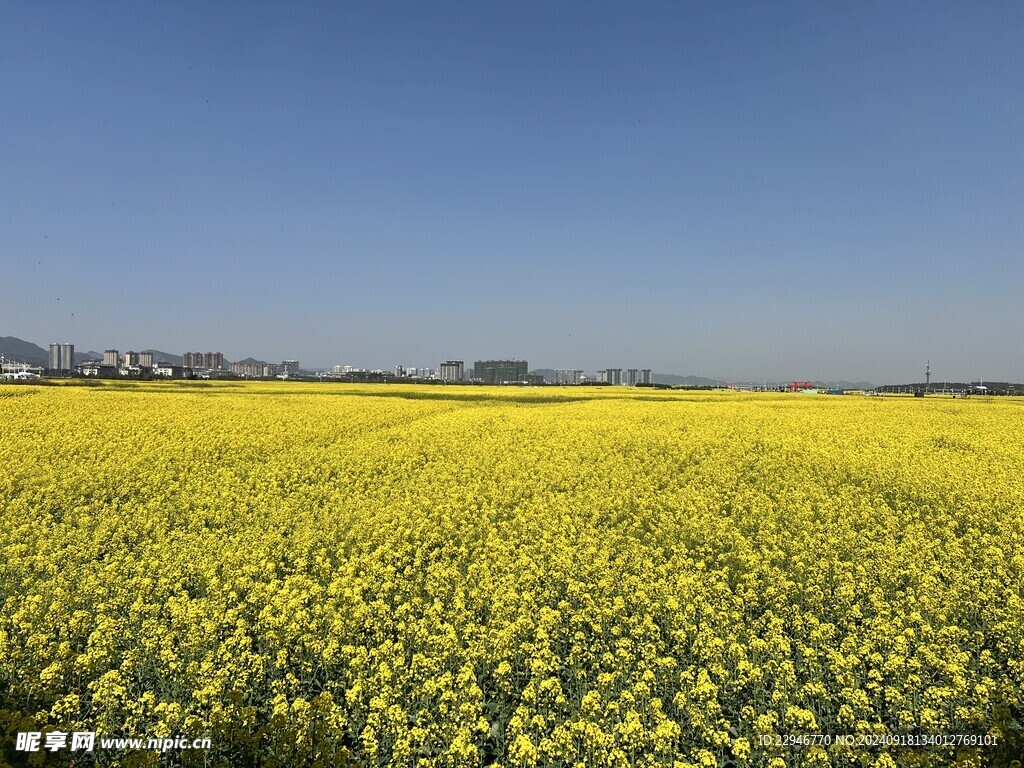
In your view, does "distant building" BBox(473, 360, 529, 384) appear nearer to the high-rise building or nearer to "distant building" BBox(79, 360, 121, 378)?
"distant building" BBox(79, 360, 121, 378)

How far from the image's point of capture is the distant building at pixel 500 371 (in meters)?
160

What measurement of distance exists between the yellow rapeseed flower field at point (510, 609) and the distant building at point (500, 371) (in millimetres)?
144820

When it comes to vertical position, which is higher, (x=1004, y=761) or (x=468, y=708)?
(x=468, y=708)

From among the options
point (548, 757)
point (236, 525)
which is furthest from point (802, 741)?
point (236, 525)

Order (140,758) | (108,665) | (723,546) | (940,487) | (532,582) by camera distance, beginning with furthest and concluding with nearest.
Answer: (940,487) → (723,546) → (532,582) → (108,665) → (140,758)

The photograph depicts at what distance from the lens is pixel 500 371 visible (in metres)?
164

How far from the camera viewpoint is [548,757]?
3707 mm

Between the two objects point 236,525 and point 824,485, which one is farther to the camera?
point 824,485

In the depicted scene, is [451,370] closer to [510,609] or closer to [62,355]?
[62,355]

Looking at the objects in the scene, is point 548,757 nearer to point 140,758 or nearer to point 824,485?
point 140,758

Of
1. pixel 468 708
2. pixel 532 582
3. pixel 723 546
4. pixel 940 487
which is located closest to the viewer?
pixel 468 708

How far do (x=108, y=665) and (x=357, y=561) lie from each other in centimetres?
279

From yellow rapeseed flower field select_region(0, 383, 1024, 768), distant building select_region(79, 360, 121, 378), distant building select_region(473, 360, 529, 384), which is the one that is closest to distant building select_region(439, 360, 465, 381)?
distant building select_region(473, 360, 529, 384)

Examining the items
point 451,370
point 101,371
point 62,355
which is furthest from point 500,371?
point 62,355
